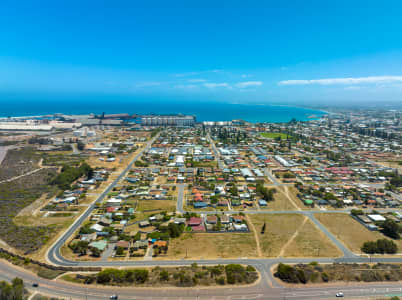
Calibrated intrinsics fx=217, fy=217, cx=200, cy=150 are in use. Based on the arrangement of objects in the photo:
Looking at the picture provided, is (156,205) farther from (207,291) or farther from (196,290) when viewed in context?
(207,291)

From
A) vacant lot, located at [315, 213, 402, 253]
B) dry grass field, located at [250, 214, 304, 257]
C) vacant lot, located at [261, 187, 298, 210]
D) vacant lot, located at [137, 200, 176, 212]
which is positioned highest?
vacant lot, located at [137, 200, 176, 212]

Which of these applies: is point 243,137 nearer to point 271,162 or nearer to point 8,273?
point 271,162

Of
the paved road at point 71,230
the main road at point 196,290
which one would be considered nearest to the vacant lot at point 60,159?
the paved road at point 71,230

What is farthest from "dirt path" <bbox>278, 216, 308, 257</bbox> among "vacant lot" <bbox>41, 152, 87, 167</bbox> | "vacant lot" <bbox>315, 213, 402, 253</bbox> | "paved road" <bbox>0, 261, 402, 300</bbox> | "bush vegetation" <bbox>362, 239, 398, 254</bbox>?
"vacant lot" <bbox>41, 152, 87, 167</bbox>

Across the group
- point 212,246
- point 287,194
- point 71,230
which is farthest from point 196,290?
point 287,194

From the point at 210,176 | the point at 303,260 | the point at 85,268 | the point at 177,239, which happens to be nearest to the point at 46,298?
the point at 85,268

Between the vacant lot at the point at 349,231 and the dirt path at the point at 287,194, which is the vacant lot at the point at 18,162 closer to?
the dirt path at the point at 287,194

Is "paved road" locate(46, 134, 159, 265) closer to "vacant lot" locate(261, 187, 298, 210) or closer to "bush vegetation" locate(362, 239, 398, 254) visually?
"vacant lot" locate(261, 187, 298, 210)

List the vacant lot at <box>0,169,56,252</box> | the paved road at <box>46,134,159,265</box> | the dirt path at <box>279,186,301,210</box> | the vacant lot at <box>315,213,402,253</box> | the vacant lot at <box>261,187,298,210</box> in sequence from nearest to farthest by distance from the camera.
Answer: the paved road at <box>46,134,159,265</box>
the vacant lot at <box>0,169,56,252</box>
the vacant lot at <box>315,213,402,253</box>
the vacant lot at <box>261,187,298,210</box>
the dirt path at <box>279,186,301,210</box>
